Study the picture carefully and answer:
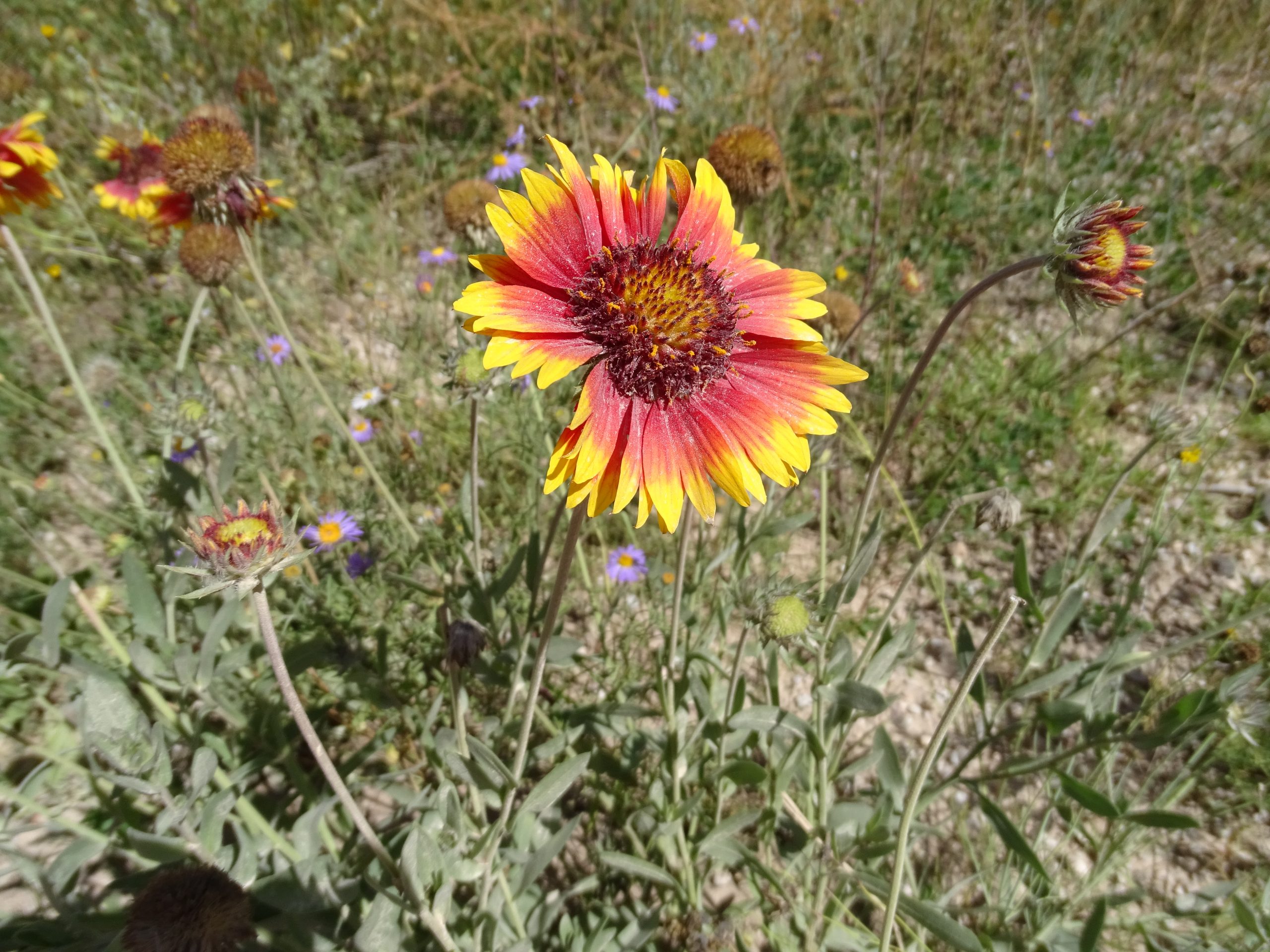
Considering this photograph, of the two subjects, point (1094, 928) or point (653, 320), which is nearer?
point (653, 320)

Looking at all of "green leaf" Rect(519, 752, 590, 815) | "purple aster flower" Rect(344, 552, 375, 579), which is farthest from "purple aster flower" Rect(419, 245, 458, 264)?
"green leaf" Rect(519, 752, 590, 815)

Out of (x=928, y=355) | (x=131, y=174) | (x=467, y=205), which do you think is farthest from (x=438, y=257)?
(x=928, y=355)

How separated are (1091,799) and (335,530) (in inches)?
84.4

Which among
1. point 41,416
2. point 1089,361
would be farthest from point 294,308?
point 1089,361

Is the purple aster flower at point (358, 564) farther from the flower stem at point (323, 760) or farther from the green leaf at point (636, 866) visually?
the green leaf at point (636, 866)

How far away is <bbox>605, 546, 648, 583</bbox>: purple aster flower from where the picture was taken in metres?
2.37

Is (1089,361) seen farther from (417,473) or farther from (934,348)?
(417,473)

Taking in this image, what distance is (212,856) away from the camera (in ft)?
4.41

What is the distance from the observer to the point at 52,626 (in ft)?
4.57

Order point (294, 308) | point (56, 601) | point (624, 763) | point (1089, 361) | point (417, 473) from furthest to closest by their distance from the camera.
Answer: point (294, 308), point (1089, 361), point (417, 473), point (624, 763), point (56, 601)

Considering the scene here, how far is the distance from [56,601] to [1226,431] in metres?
4.09

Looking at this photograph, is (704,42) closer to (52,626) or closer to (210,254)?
(210,254)

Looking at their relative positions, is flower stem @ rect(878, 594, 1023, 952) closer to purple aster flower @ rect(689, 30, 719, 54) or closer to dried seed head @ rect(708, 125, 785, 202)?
dried seed head @ rect(708, 125, 785, 202)

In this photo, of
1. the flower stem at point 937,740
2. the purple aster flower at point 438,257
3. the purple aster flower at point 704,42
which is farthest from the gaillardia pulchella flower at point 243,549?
the purple aster flower at point 704,42
